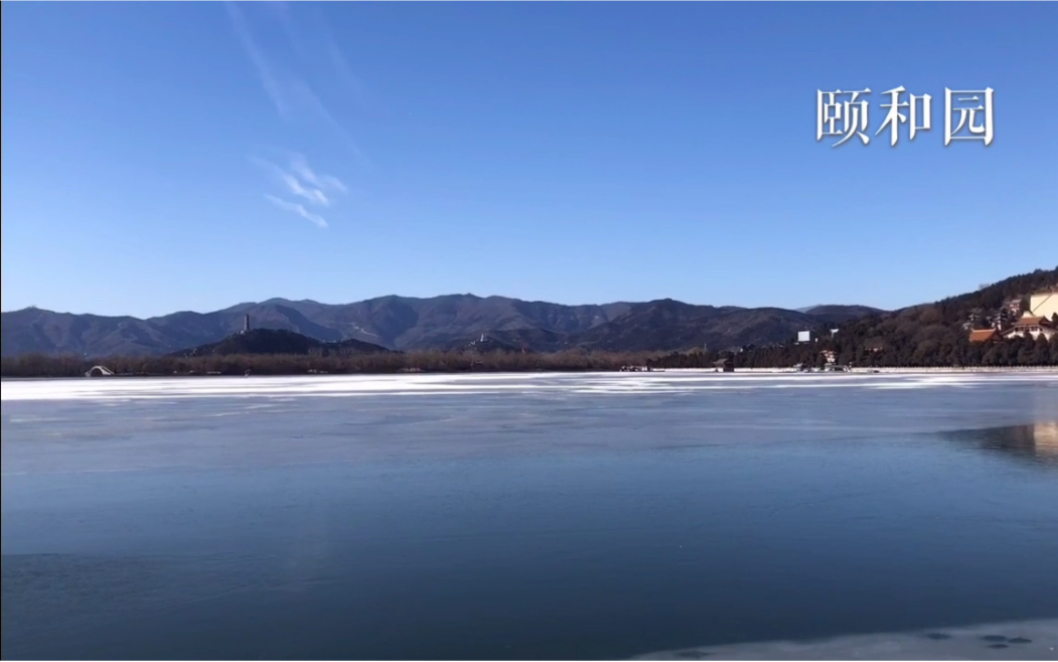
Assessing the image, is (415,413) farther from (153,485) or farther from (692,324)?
(692,324)

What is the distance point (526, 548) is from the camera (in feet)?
16.7

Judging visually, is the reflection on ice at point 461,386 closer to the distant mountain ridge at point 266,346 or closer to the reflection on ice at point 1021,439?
the reflection on ice at point 1021,439

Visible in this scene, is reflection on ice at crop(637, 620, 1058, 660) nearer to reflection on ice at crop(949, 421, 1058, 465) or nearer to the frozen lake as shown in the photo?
the frozen lake

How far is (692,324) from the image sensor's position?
138 metres

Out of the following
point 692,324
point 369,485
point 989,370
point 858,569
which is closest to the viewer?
point 858,569

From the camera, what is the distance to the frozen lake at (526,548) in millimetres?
3660

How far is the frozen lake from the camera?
3.66 m

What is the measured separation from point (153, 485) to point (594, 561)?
431 centimetres

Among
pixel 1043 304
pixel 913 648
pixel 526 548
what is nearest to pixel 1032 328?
pixel 1043 304

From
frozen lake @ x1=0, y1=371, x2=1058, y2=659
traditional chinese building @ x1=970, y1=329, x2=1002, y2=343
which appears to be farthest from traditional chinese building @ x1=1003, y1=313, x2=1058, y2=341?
frozen lake @ x1=0, y1=371, x2=1058, y2=659

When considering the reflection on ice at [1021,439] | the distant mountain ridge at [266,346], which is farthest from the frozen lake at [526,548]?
the distant mountain ridge at [266,346]

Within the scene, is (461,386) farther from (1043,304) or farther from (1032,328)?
(1043,304)

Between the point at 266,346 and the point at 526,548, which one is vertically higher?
the point at 266,346

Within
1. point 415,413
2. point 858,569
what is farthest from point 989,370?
point 858,569
